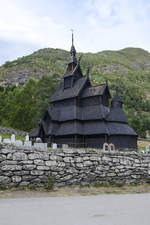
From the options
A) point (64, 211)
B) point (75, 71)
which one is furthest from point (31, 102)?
point (64, 211)

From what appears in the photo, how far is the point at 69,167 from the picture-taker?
11.8 m

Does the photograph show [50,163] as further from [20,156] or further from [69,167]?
[20,156]

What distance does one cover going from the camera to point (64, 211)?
6414 millimetres

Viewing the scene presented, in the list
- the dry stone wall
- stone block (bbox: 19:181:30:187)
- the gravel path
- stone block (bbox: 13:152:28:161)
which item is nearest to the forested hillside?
the dry stone wall

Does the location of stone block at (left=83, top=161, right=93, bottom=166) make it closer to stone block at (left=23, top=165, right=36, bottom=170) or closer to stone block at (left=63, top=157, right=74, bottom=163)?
stone block at (left=63, top=157, right=74, bottom=163)

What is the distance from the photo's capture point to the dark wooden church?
2500cm

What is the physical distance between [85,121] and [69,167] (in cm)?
1507

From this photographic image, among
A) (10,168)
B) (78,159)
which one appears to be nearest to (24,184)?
(10,168)

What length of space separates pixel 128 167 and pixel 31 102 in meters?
37.8

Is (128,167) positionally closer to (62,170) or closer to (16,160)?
(62,170)

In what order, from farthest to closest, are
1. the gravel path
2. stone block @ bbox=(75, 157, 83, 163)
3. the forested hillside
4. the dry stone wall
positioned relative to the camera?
the forested hillside, stone block @ bbox=(75, 157, 83, 163), the dry stone wall, the gravel path

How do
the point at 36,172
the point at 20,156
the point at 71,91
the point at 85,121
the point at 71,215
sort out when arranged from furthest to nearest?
the point at 71,91 → the point at 85,121 → the point at 36,172 → the point at 20,156 → the point at 71,215

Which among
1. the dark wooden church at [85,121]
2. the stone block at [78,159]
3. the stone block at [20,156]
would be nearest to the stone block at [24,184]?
the stone block at [20,156]

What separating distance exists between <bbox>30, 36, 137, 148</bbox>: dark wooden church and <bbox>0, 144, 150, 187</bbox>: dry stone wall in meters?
9.86
